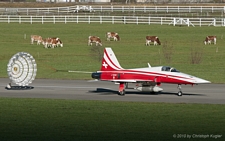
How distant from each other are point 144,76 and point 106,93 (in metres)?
→ 2.95

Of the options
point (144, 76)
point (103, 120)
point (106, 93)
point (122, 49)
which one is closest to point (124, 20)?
point (122, 49)

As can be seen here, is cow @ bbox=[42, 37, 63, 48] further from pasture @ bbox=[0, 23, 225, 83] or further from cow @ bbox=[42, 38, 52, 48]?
pasture @ bbox=[0, 23, 225, 83]

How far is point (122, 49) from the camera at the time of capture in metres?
66.0

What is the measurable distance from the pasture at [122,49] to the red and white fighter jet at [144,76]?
8550 mm

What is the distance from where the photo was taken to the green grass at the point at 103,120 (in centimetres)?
2419

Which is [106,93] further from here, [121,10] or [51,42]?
[121,10]

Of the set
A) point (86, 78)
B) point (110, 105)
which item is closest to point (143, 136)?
point (110, 105)

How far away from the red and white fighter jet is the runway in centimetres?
68

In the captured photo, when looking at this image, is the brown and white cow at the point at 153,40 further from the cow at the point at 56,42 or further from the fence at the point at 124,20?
the fence at the point at 124,20

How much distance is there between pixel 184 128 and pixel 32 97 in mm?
12683

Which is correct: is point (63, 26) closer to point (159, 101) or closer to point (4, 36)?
point (4, 36)

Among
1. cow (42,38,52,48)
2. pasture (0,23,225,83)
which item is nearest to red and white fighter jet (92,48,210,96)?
pasture (0,23,225,83)

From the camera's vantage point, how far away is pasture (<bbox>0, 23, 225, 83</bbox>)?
5075 cm

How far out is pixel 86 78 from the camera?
46188mm
